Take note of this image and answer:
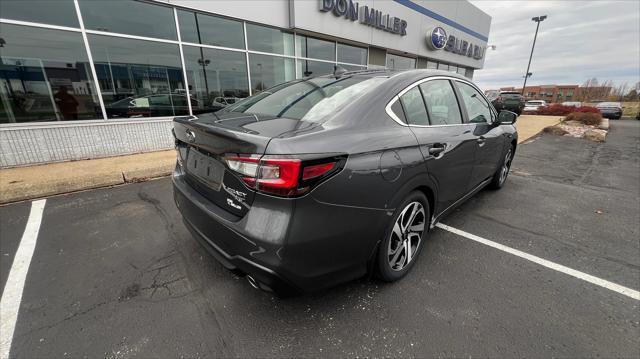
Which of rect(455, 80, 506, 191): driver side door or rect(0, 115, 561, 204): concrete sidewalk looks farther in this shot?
rect(0, 115, 561, 204): concrete sidewalk

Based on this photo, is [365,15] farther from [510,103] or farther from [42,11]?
[510,103]

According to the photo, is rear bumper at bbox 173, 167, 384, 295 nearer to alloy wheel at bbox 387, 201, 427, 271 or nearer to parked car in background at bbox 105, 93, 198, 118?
alloy wheel at bbox 387, 201, 427, 271

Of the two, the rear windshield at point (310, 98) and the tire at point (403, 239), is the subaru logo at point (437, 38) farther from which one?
the tire at point (403, 239)

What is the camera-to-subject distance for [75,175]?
4.45 m

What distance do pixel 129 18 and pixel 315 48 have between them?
5923mm

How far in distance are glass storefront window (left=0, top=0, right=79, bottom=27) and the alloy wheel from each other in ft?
23.4

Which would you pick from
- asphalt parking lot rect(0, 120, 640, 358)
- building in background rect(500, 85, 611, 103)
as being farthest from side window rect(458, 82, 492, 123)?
building in background rect(500, 85, 611, 103)

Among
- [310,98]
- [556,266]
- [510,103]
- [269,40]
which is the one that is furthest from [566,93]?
[310,98]

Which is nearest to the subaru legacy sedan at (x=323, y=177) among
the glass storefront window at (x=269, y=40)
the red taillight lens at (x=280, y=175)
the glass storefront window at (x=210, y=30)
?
the red taillight lens at (x=280, y=175)

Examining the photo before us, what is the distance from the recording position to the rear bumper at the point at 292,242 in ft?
4.92

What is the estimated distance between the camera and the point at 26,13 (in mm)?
4992

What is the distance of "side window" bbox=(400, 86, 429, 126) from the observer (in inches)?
86.2

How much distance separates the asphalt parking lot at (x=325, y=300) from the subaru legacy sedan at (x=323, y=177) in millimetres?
371

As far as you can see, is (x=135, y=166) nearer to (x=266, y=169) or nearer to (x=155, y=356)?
(x=155, y=356)
